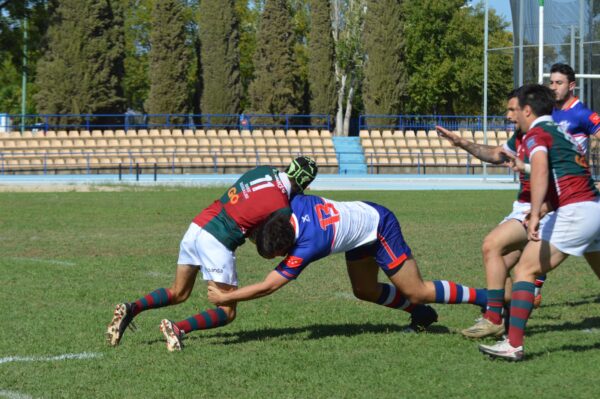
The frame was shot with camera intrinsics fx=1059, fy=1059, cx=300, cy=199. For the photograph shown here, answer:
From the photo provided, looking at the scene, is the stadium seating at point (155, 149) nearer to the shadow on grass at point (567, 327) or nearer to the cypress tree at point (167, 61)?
the cypress tree at point (167, 61)

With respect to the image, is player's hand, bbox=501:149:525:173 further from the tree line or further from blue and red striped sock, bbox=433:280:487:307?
the tree line

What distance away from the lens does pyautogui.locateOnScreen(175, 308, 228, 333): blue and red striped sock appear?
7613mm

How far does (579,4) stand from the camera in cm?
2827

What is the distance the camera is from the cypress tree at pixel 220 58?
55188mm

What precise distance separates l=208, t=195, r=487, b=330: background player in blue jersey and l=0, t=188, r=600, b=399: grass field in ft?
1.03

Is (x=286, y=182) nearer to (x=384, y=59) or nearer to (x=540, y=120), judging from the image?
(x=540, y=120)

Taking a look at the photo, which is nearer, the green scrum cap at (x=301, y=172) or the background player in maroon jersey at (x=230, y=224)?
the background player in maroon jersey at (x=230, y=224)

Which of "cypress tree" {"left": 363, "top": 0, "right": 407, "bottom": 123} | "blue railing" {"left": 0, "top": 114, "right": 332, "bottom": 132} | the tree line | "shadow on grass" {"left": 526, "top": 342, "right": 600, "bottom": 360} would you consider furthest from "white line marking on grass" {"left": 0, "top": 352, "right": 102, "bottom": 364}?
"cypress tree" {"left": 363, "top": 0, "right": 407, "bottom": 123}

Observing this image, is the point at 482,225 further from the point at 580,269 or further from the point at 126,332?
the point at 126,332

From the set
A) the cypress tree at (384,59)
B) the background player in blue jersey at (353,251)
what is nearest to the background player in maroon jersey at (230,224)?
the background player in blue jersey at (353,251)

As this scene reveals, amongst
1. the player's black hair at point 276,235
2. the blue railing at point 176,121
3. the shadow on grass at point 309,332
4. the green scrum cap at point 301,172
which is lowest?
the shadow on grass at point 309,332

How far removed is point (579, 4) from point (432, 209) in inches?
365

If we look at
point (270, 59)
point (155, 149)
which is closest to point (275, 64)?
point (270, 59)

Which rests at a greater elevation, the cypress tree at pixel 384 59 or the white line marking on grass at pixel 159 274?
the cypress tree at pixel 384 59
